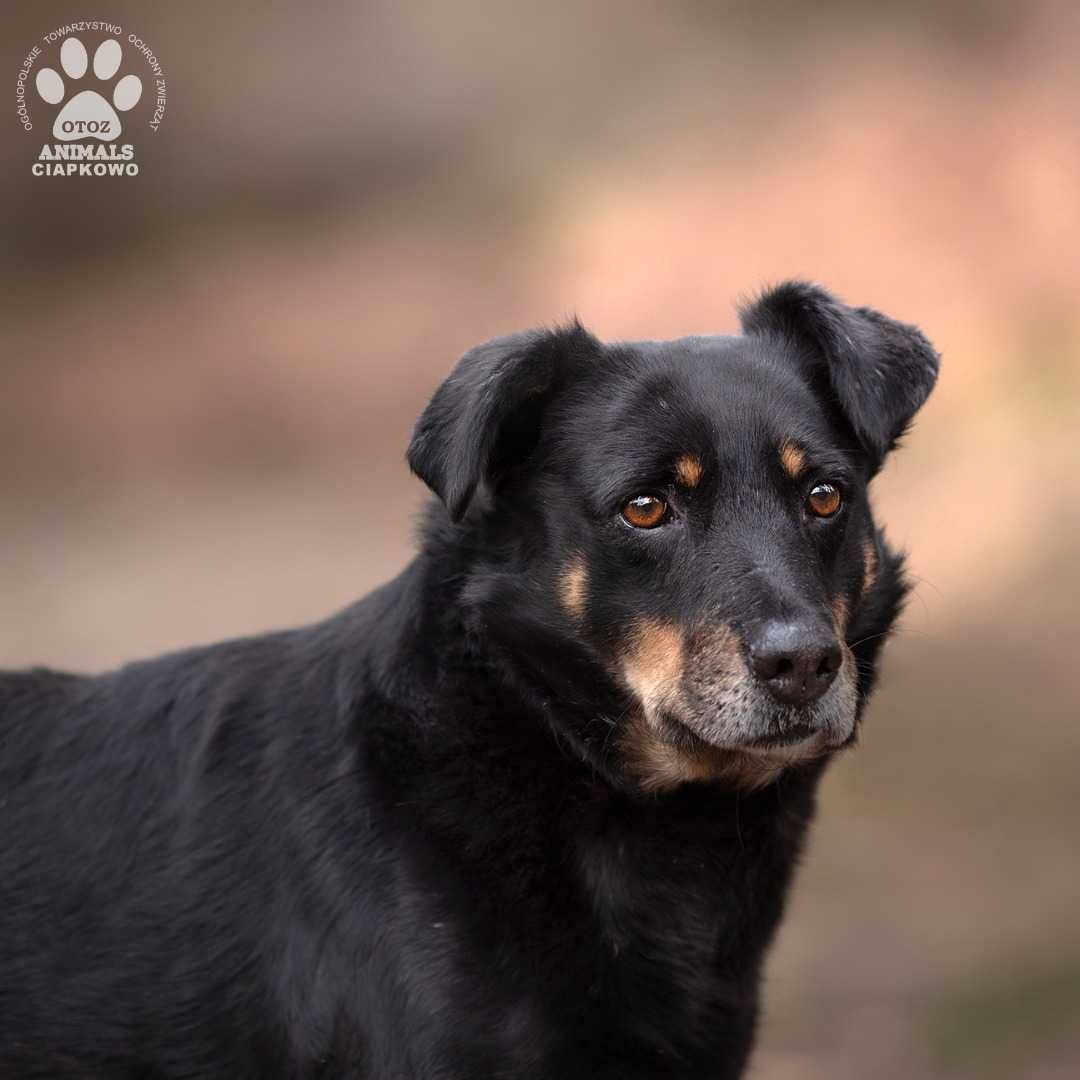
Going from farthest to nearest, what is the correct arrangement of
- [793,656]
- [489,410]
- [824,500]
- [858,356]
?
[858,356] < [824,500] < [489,410] < [793,656]

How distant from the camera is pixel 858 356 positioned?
4.34 m

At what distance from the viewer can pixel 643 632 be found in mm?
4078

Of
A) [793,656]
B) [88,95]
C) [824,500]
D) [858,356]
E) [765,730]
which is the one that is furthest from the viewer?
[88,95]

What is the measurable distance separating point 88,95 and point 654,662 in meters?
6.98

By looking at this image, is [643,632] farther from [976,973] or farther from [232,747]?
[976,973]

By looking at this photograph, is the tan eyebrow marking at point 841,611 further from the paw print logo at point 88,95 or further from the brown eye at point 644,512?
the paw print logo at point 88,95

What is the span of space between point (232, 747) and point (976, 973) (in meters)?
4.06

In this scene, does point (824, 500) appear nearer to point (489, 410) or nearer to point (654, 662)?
point (654, 662)

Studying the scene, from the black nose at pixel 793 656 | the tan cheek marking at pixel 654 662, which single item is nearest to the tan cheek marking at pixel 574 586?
the tan cheek marking at pixel 654 662

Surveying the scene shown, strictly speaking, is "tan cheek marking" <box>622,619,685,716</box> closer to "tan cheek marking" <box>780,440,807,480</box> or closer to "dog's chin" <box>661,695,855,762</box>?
"dog's chin" <box>661,695,855,762</box>

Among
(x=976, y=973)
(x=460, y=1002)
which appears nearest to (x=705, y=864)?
(x=460, y=1002)

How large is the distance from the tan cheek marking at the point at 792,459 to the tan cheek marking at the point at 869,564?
318 millimetres

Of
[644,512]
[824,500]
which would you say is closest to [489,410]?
[644,512]

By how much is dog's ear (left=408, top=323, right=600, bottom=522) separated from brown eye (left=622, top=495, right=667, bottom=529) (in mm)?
338
